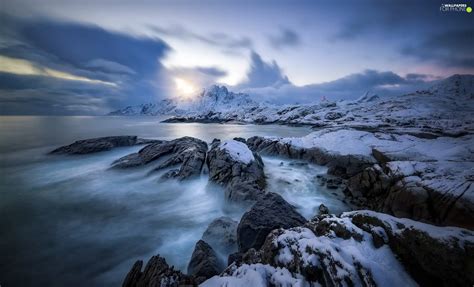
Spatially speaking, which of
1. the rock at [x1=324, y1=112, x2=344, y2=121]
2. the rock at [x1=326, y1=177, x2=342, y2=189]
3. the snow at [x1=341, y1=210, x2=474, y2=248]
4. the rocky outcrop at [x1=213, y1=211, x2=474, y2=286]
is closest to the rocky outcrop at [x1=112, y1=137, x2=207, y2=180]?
the rock at [x1=326, y1=177, x2=342, y2=189]

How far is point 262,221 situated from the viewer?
7.86 meters

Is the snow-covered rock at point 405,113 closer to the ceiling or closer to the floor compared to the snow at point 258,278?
closer to the ceiling

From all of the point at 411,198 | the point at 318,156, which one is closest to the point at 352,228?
the point at 411,198

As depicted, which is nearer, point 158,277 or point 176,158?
point 158,277

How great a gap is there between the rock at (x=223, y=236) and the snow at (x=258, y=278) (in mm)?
3763

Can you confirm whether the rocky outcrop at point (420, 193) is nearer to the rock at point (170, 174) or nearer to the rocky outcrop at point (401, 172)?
the rocky outcrop at point (401, 172)

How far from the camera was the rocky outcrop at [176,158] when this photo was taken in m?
16.9

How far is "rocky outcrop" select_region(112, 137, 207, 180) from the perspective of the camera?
55.6 ft

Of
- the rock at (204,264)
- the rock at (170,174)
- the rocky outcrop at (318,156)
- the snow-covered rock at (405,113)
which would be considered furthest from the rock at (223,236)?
the snow-covered rock at (405,113)

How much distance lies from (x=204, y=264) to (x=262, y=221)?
8.30 feet

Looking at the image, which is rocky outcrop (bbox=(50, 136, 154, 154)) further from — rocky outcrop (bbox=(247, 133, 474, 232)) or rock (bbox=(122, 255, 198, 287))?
rock (bbox=(122, 255, 198, 287))

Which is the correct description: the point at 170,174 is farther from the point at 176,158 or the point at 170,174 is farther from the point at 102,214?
the point at 102,214

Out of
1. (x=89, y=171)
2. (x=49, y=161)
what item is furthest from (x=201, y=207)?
(x=49, y=161)

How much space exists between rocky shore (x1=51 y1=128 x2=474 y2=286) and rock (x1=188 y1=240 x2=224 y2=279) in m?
→ 0.03
